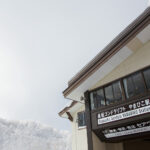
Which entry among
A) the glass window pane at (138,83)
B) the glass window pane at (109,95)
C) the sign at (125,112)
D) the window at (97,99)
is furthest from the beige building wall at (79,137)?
the glass window pane at (138,83)

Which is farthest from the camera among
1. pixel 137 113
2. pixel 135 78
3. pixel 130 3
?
pixel 130 3

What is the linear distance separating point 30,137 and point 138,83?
64.3m

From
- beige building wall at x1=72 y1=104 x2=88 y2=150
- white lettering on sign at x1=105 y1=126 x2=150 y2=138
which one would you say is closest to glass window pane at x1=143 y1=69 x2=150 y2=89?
white lettering on sign at x1=105 y1=126 x2=150 y2=138

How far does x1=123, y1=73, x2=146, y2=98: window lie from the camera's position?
7.16 m

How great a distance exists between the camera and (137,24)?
7.24 meters

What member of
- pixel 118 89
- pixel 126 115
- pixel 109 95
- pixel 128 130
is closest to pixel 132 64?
pixel 118 89

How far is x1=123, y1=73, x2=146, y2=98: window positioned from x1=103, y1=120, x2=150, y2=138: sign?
3.81 feet

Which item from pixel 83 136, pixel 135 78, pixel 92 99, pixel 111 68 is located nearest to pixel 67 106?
pixel 83 136

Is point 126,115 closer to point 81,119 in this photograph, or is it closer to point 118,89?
point 118,89

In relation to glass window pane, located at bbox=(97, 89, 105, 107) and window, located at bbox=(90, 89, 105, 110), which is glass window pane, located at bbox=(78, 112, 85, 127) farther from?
glass window pane, located at bbox=(97, 89, 105, 107)

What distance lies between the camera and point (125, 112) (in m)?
7.18

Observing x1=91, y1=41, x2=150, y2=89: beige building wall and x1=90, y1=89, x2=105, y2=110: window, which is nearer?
x1=91, y1=41, x2=150, y2=89: beige building wall

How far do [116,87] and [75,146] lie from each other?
6.86 meters

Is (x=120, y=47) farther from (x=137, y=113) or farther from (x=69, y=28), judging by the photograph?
(x=69, y=28)
